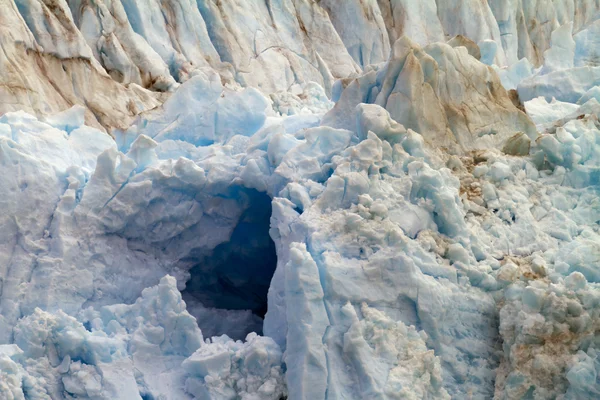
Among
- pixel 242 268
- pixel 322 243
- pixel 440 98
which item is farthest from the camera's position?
pixel 242 268

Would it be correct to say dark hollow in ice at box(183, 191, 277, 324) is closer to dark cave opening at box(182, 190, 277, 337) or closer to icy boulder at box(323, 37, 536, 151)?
dark cave opening at box(182, 190, 277, 337)

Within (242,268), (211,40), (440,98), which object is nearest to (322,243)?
(440,98)

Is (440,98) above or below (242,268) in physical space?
above

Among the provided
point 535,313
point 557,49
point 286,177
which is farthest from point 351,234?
point 557,49

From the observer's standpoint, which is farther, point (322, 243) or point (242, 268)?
point (242, 268)

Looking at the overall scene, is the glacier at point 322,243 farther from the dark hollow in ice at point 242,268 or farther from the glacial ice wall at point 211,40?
the glacial ice wall at point 211,40

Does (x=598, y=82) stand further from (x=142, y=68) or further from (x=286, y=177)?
(x=142, y=68)

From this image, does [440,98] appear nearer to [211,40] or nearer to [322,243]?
[322,243]
